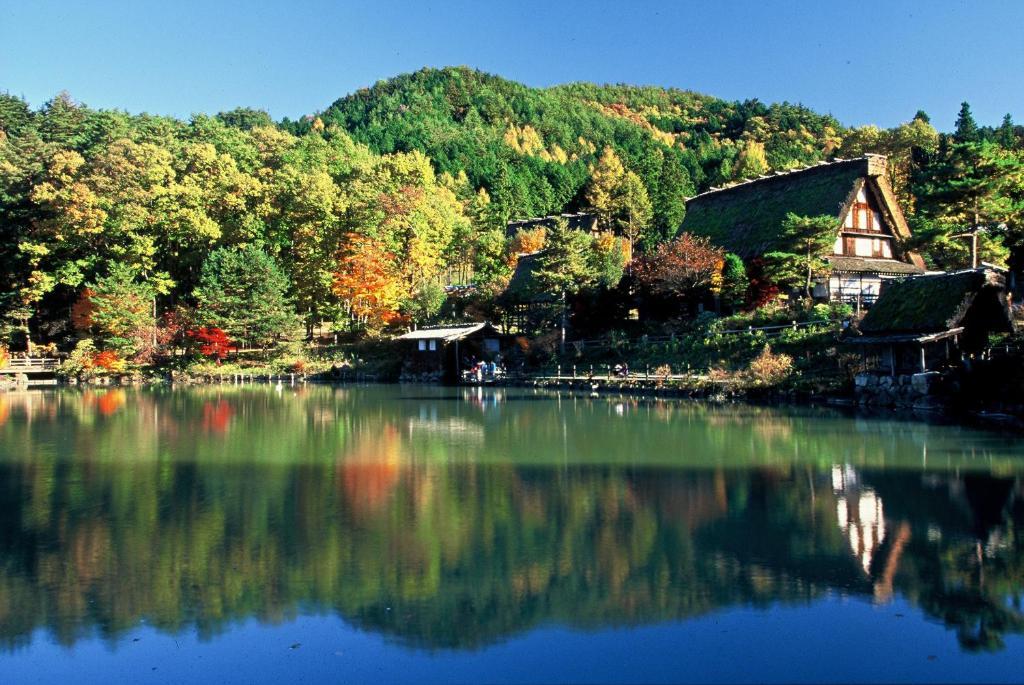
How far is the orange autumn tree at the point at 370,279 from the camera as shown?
40000mm

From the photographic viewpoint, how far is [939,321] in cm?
2044

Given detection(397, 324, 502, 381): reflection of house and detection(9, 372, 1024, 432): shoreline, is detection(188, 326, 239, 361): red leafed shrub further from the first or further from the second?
detection(397, 324, 502, 381): reflection of house

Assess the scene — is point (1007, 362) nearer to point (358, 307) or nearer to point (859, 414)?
point (859, 414)

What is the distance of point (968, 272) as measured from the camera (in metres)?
20.7

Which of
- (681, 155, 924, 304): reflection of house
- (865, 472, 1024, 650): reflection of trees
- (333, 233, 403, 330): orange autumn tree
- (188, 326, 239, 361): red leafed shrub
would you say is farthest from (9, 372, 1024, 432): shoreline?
(681, 155, 924, 304): reflection of house

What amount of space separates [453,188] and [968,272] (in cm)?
4866

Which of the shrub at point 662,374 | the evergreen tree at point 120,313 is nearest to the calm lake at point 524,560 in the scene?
the shrub at point 662,374

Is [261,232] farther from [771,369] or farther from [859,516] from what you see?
[859,516]

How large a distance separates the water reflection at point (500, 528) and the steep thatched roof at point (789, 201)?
49.7 ft

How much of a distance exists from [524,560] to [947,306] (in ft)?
54.3

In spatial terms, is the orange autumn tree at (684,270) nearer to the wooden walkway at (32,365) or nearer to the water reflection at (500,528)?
the water reflection at (500,528)

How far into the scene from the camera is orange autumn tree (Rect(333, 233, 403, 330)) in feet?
131

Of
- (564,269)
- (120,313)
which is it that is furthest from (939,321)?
(120,313)

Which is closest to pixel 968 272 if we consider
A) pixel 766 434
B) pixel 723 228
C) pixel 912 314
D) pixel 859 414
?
pixel 912 314
